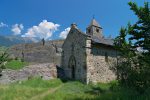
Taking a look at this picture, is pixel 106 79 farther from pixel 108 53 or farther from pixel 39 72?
pixel 39 72

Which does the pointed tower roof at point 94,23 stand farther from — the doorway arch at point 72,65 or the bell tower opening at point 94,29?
the doorway arch at point 72,65

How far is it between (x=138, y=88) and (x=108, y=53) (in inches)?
729

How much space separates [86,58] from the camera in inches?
1217

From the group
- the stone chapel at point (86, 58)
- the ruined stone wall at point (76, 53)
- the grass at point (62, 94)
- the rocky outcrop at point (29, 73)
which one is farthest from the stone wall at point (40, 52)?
the grass at point (62, 94)

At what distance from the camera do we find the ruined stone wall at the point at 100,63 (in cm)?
3109

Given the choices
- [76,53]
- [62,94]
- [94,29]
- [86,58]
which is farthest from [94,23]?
[62,94]

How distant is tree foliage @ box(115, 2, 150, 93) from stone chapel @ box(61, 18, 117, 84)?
577 inches

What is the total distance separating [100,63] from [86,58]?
2.66m

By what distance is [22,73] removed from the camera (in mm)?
30391

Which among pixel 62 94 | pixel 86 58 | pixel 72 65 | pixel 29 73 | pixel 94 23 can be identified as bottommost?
pixel 62 94

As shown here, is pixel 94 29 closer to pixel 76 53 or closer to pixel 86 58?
pixel 76 53

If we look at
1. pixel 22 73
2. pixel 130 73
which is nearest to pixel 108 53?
pixel 22 73

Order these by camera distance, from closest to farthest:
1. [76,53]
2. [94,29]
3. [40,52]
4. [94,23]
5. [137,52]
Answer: [137,52], [76,53], [40,52], [94,29], [94,23]

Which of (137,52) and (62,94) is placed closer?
(137,52)
